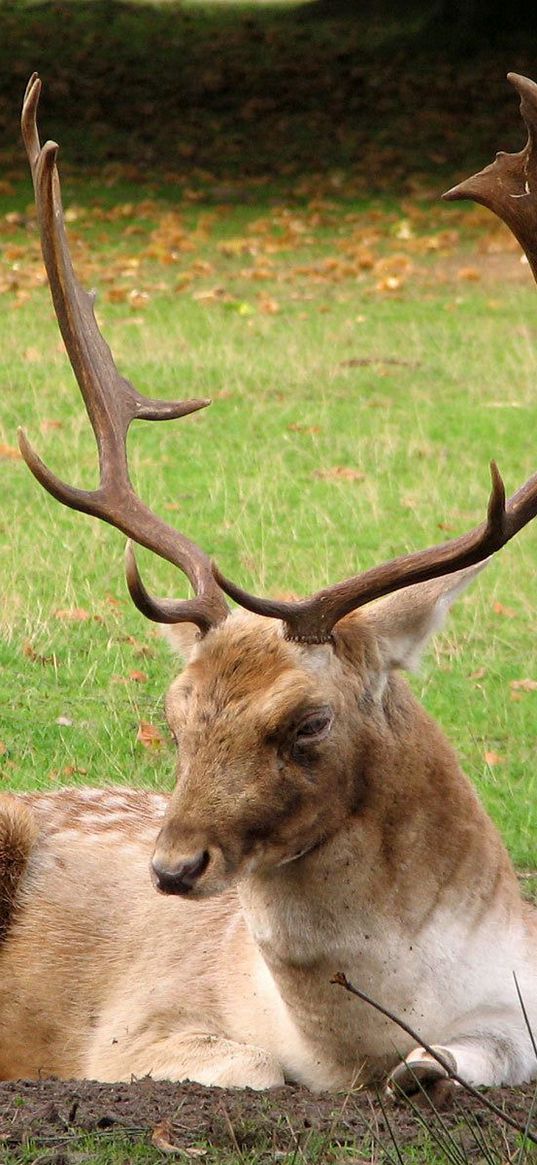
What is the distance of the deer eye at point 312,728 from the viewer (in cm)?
430

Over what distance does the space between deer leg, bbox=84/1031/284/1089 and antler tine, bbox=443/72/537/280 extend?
2208 millimetres

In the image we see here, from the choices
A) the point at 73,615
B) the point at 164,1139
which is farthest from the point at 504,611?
the point at 164,1139

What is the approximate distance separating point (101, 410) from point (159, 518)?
54 centimetres

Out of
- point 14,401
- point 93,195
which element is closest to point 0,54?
point 93,195

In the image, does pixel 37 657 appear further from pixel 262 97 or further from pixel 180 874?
pixel 262 97

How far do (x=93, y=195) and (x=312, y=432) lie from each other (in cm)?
959

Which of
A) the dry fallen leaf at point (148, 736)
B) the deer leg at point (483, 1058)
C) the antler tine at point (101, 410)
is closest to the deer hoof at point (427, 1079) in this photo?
the deer leg at point (483, 1058)

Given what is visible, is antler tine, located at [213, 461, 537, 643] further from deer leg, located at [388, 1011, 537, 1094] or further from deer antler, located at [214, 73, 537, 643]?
deer leg, located at [388, 1011, 537, 1094]

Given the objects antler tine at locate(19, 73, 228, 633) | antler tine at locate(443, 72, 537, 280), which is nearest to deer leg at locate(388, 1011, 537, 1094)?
antler tine at locate(19, 73, 228, 633)

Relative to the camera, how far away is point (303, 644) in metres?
4.43

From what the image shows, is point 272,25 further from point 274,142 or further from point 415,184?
point 415,184

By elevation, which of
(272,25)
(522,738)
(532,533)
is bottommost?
(272,25)

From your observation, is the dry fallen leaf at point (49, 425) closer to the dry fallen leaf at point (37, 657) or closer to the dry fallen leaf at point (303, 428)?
the dry fallen leaf at point (303, 428)

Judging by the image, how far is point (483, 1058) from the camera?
4480mm
